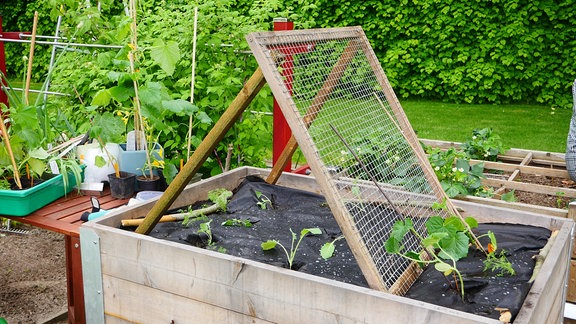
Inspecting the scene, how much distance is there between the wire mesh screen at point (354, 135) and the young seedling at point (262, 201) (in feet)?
1.19

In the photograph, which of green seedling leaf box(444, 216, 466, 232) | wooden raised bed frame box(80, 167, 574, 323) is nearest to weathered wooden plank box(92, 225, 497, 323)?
wooden raised bed frame box(80, 167, 574, 323)

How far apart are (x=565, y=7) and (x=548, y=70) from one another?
0.73m

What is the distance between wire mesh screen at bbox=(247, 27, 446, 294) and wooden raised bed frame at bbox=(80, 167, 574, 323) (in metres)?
0.12

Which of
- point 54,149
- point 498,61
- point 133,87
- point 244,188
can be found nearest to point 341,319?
point 244,188

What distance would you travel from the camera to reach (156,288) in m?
1.80

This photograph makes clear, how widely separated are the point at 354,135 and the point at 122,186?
110 cm

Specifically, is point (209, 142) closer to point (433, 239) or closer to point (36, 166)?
point (433, 239)

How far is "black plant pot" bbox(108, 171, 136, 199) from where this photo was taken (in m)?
2.57

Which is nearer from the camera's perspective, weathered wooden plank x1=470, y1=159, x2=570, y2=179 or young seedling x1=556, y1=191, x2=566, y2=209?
young seedling x1=556, y1=191, x2=566, y2=209

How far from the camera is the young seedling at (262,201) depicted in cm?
233

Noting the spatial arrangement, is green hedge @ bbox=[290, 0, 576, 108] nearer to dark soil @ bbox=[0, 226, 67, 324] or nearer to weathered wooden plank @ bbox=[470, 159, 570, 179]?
weathered wooden plank @ bbox=[470, 159, 570, 179]

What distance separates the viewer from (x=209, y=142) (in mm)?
1831

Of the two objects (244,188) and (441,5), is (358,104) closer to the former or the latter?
(244,188)

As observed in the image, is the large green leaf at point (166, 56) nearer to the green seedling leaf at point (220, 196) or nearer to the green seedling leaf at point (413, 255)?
the green seedling leaf at point (220, 196)
